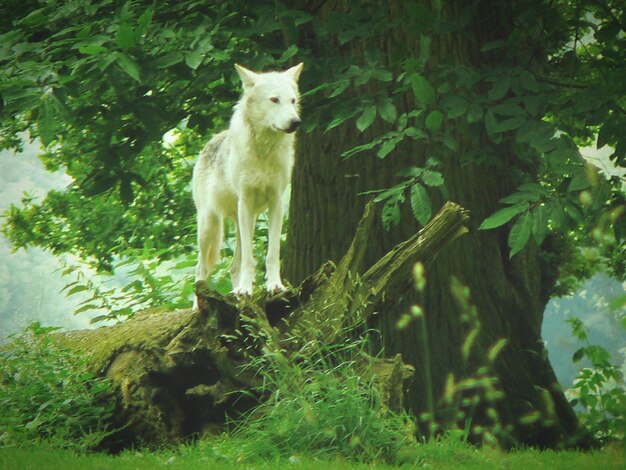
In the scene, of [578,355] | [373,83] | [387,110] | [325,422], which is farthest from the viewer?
[373,83]

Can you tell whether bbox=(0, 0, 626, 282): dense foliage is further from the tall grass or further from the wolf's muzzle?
the tall grass

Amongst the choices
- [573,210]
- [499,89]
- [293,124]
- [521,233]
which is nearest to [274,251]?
[293,124]

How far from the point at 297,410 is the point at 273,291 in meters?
1.32

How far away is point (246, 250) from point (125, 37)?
1.84m

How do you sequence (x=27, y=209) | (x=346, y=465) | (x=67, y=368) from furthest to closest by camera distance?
(x=27, y=209) < (x=67, y=368) < (x=346, y=465)

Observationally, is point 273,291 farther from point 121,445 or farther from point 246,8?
point 246,8

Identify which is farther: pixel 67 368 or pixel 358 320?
pixel 67 368

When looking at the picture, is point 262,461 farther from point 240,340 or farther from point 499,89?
point 499,89

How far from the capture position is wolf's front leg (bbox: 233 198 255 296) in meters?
6.16

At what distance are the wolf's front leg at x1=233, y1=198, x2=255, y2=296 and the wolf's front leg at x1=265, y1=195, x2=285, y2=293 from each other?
139 millimetres

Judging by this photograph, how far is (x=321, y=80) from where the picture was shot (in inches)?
274

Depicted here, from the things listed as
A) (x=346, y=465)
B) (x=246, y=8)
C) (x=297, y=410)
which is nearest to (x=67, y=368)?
(x=297, y=410)

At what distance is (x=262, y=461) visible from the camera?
4.84 meters

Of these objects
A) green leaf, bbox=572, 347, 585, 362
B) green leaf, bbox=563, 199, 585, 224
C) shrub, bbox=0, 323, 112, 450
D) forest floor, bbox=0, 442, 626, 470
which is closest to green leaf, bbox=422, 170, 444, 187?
green leaf, bbox=563, 199, 585, 224
